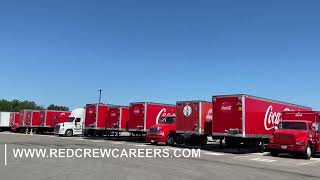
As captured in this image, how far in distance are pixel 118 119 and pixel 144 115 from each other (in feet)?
18.6

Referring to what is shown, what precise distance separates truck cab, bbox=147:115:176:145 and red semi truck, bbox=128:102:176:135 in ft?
13.4

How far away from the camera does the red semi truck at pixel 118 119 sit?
137ft

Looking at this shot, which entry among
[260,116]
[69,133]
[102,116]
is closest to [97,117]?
[102,116]

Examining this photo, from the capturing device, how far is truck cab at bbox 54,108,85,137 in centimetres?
5012

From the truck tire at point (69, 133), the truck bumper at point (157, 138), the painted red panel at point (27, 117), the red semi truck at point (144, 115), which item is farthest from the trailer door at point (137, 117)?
the painted red panel at point (27, 117)

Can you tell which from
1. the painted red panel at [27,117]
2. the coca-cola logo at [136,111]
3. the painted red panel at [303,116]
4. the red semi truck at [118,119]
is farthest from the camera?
the painted red panel at [27,117]

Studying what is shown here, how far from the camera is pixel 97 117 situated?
4372cm

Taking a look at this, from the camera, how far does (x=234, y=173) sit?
14.9 m

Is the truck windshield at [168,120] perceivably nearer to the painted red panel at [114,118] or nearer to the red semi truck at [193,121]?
the red semi truck at [193,121]

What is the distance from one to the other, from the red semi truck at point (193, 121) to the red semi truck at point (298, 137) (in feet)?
21.6

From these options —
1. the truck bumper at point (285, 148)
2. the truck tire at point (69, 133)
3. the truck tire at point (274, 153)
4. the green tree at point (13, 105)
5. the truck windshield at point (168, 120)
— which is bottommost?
the truck tire at point (274, 153)

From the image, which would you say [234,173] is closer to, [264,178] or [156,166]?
[264,178]

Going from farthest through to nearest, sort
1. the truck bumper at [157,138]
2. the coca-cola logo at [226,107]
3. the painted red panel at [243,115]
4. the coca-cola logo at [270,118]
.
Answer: the truck bumper at [157,138], the coca-cola logo at [270,118], the coca-cola logo at [226,107], the painted red panel at [243,115]

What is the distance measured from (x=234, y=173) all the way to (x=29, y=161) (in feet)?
26.4
